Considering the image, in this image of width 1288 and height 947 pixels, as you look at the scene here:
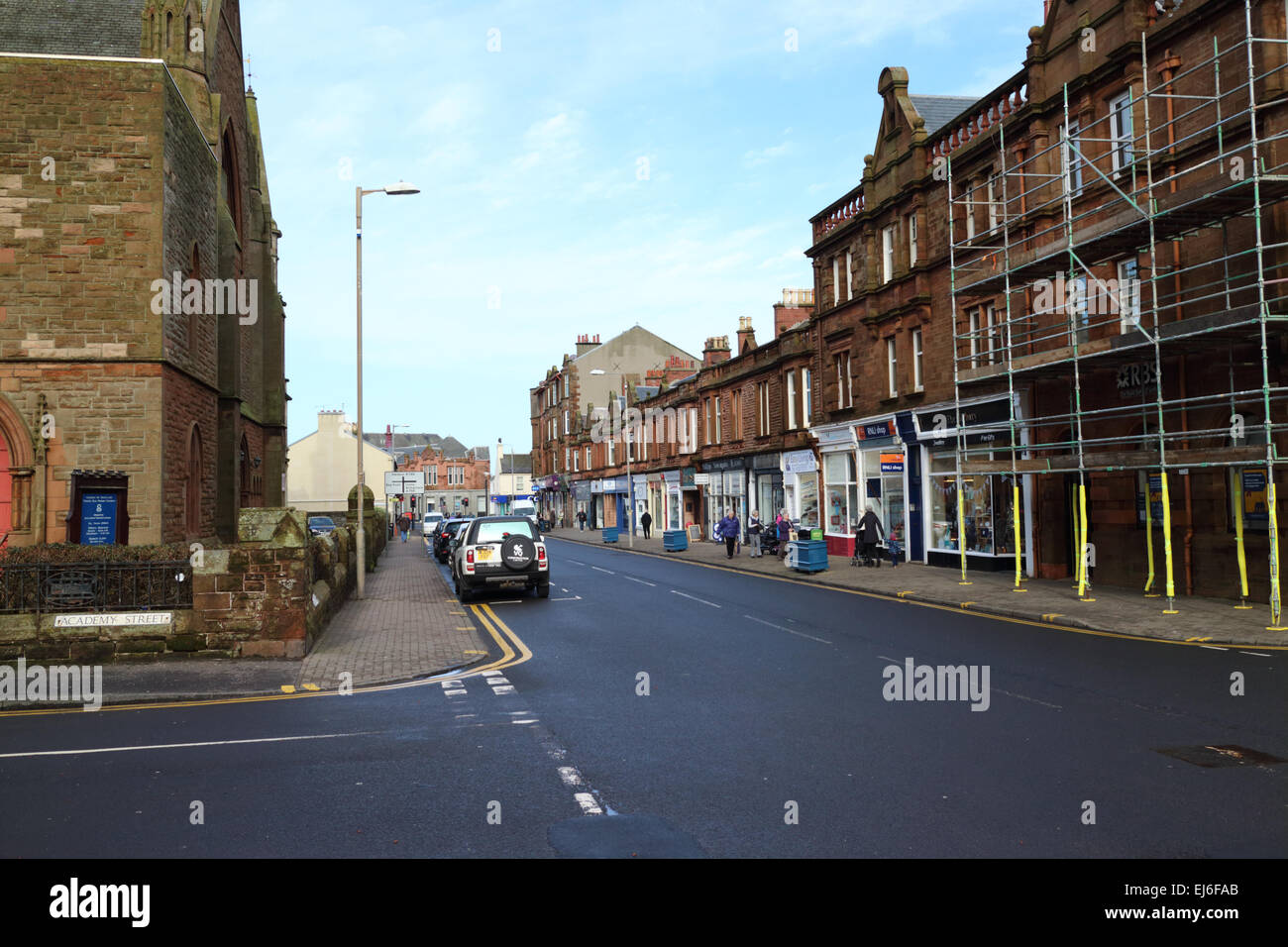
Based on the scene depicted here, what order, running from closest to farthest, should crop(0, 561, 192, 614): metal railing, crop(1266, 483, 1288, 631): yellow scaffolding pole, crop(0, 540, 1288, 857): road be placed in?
crop(0, 540, 1288, 857): road, crop(0, 561, 192, 614): metal railing, crop(1266, 483, 1288, 631): yellow scaffolding pole

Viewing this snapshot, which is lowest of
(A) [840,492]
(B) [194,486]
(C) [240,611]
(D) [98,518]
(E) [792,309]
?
(C) [240,611]

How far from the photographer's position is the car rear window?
20.1 m

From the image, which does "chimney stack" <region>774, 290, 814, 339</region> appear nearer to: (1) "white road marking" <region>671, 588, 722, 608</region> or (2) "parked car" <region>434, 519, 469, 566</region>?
(2) "parked car" <region>434, 519, 469, 566</region>

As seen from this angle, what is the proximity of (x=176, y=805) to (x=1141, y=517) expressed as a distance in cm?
1758

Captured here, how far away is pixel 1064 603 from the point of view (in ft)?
53.3

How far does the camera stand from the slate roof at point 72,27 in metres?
20.3

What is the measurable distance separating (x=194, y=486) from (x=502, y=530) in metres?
6.96

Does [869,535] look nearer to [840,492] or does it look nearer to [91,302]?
[840,492]

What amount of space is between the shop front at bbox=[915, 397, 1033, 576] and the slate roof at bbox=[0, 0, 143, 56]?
21051mm

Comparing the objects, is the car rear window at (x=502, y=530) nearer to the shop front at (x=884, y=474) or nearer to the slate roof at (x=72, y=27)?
the shop front at (x=884, y=474)

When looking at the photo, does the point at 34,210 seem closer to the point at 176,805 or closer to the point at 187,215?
the point at 187,215

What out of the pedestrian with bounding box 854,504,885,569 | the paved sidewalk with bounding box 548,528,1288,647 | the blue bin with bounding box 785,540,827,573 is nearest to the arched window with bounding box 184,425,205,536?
the paved sidewalk with bounding box 548,528,1288,647

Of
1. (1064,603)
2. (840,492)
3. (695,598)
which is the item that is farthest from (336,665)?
(840,492)

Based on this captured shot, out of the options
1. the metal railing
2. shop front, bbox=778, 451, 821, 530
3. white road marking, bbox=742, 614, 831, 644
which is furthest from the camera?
shop front, bbox=778, 451, 821, 530
